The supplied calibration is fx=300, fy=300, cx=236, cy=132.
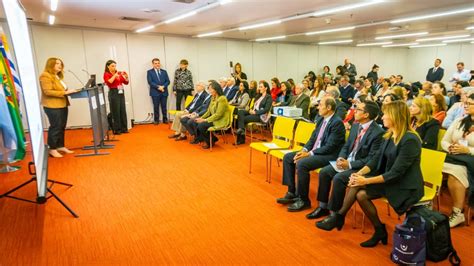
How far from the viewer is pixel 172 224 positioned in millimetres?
2953

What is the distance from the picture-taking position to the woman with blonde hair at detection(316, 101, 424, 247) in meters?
2.38

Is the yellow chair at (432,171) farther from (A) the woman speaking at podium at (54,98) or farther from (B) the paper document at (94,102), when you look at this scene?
(A) the woman speaking at podium at (54,98)

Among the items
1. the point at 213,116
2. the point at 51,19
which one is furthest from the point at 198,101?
the point at 51,19

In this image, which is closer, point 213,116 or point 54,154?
point 54,154

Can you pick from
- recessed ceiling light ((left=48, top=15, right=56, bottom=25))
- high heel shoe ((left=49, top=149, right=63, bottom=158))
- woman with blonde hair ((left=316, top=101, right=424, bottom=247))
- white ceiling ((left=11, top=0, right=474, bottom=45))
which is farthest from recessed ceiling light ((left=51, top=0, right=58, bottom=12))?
woman with blonde hair ((left=316, top=101, right=424, bottom=247))

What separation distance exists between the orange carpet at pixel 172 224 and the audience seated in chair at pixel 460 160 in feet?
0.84

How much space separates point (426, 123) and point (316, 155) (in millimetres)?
1235

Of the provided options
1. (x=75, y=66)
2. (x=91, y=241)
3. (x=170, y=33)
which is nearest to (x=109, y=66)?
(x=75, y=66)

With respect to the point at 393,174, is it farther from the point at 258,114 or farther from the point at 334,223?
the point at 258,114

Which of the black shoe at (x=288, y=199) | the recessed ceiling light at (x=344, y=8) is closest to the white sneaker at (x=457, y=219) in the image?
the black shoe at (x=288, y=199)

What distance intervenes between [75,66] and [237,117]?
4778 millimetres

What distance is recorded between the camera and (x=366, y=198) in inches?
101

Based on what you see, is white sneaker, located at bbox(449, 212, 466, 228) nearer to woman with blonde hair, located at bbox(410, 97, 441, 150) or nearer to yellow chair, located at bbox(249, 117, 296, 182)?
woman with blonde hair, located at bbox(410, 97, 441, 150)

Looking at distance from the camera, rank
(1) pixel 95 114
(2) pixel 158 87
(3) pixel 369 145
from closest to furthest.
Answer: (3) pixel 369 145
(1) pixel 95 114
(2) pixel 158 87
